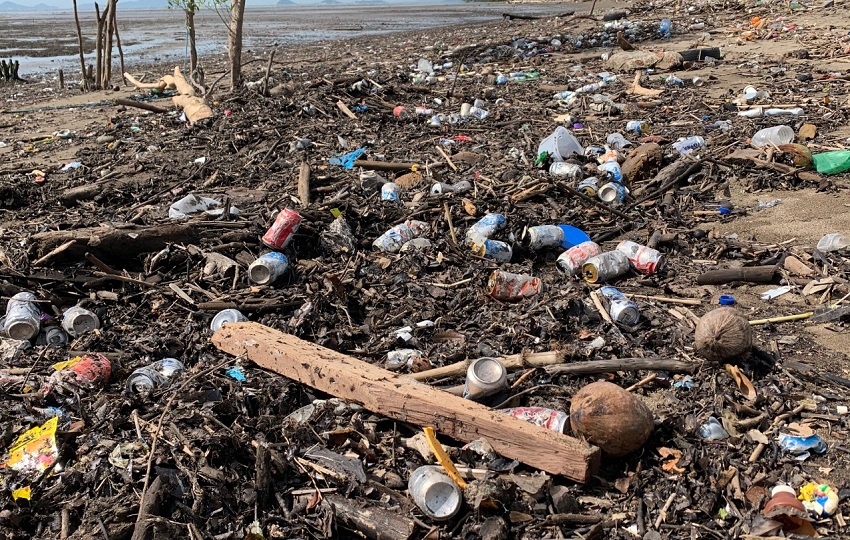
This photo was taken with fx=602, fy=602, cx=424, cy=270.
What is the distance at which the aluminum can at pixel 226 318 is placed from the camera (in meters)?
3.65

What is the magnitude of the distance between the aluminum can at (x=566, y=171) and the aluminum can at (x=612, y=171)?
0.20 m

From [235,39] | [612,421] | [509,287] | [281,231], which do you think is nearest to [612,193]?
[509,287]

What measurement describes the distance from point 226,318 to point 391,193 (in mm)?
2202

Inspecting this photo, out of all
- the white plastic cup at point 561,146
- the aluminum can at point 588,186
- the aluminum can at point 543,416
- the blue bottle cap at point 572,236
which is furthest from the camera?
the white plastic cup at point 561,146

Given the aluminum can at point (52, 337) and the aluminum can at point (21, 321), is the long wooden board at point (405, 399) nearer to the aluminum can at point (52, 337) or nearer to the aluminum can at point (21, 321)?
the aluminum can at point (52, 337)

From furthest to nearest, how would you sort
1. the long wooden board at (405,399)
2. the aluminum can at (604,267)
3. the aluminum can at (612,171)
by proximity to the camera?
1. the aluminum can at (612,171)
2. the aluminum can at (604,267)
3. the long wooden board at (405,399)

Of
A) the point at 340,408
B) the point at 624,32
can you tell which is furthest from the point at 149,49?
the point at 340,408

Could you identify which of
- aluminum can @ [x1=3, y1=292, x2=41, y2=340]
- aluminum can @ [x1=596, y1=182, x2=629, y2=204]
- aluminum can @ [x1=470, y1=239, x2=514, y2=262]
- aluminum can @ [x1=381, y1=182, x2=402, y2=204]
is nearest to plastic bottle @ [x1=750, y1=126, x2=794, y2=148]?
aluminum can @ [x1=596, y1=182, x2=629, y2=204]

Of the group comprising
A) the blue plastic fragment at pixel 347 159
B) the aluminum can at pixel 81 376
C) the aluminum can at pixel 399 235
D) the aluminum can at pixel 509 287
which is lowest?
the aluminum can at pixel 81 376

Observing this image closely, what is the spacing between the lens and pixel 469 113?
329 inches

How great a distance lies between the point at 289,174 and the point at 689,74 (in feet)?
23.5

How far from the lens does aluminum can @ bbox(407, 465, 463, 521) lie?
2.35 metres

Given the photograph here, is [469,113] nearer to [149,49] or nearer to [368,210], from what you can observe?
[368,210]

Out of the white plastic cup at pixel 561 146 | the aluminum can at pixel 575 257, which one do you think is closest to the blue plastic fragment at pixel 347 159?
the white plastic cup at pixel 561 146
